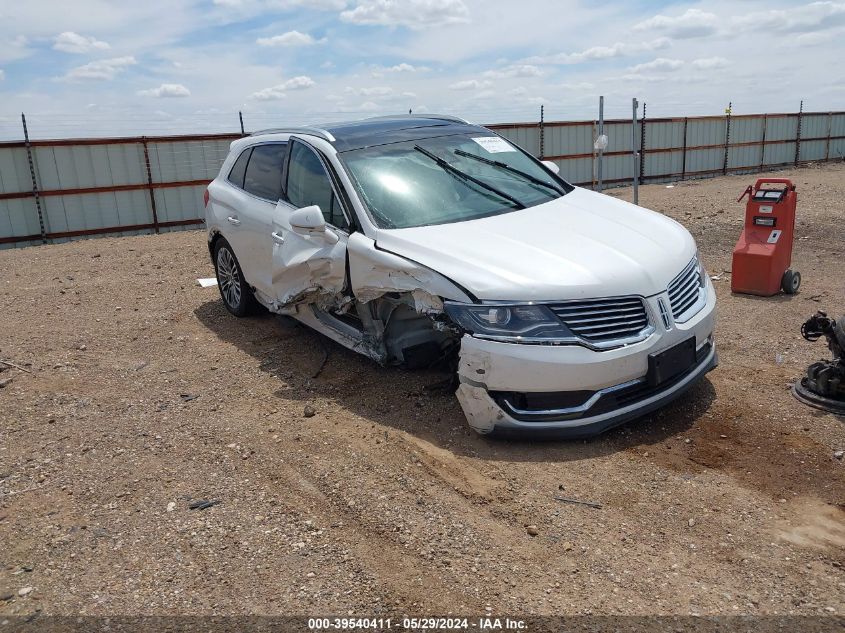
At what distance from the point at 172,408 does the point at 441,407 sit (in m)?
1.87

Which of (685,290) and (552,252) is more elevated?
(552,252)

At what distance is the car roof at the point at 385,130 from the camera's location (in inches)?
206

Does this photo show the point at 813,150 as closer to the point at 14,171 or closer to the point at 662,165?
the point at 662,165

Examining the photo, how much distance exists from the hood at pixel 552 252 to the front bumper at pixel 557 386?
0.26 metres

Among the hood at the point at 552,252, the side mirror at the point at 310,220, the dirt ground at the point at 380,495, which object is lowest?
the dirt ground at the point at 380,495

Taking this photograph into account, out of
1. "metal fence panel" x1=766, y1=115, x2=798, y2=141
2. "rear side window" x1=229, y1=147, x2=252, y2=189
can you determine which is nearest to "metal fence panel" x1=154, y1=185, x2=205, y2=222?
"rear side window" x1=229, y1=147, x2=252, y2=189

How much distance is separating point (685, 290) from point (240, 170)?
13.5 ft

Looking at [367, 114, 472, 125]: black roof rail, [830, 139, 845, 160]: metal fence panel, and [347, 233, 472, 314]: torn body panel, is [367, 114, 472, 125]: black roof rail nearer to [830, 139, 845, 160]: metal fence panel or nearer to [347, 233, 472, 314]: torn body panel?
[347, 233, 472, 314]: torn body panel

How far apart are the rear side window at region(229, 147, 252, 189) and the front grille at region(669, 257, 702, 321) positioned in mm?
3903

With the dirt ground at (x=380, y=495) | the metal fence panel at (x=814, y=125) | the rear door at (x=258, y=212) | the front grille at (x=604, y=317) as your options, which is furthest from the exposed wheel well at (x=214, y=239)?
the metal fence panel at (x=814, y=125)

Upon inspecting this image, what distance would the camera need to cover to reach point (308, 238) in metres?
4.92

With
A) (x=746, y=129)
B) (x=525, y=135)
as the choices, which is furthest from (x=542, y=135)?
(x=746, y=129)

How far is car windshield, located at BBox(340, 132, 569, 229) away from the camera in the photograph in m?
4.66

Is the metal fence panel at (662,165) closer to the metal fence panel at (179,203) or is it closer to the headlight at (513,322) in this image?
the metal fence panel at (179,203)
